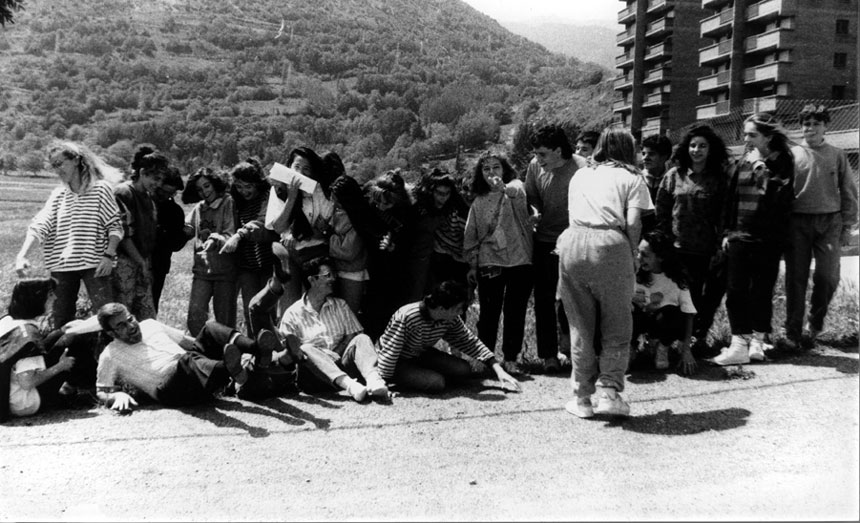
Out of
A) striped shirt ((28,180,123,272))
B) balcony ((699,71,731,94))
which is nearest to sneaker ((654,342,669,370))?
striped shirt ((28,180,123,272))

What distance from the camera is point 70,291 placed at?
466 centimetres

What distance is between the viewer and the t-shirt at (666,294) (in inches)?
189

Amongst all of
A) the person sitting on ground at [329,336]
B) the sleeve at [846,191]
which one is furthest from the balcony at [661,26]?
the person sitting on ground at [329,336]

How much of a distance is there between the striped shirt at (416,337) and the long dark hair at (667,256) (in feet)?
4.90

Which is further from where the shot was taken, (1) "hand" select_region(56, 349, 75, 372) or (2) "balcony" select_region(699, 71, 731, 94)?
(2) "balcony" select_region(699, 71, 731, 94)

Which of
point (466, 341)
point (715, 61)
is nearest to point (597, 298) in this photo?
point (466, 341)

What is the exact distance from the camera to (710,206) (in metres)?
4.80

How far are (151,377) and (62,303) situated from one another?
3.43 feet

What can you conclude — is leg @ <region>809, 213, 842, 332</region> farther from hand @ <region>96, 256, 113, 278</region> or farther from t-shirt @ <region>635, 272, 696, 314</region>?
hand @ <region>96, 256, 113, 278</region>

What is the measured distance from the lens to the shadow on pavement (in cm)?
370

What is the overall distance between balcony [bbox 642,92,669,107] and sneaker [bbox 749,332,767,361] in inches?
2115

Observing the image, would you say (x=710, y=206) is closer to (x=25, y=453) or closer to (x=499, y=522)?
(x=499, y=522)

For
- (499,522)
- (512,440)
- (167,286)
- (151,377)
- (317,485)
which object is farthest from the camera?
(167,286)

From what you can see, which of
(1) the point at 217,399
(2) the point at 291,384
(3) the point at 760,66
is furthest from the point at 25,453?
(3) the point at 760,66
